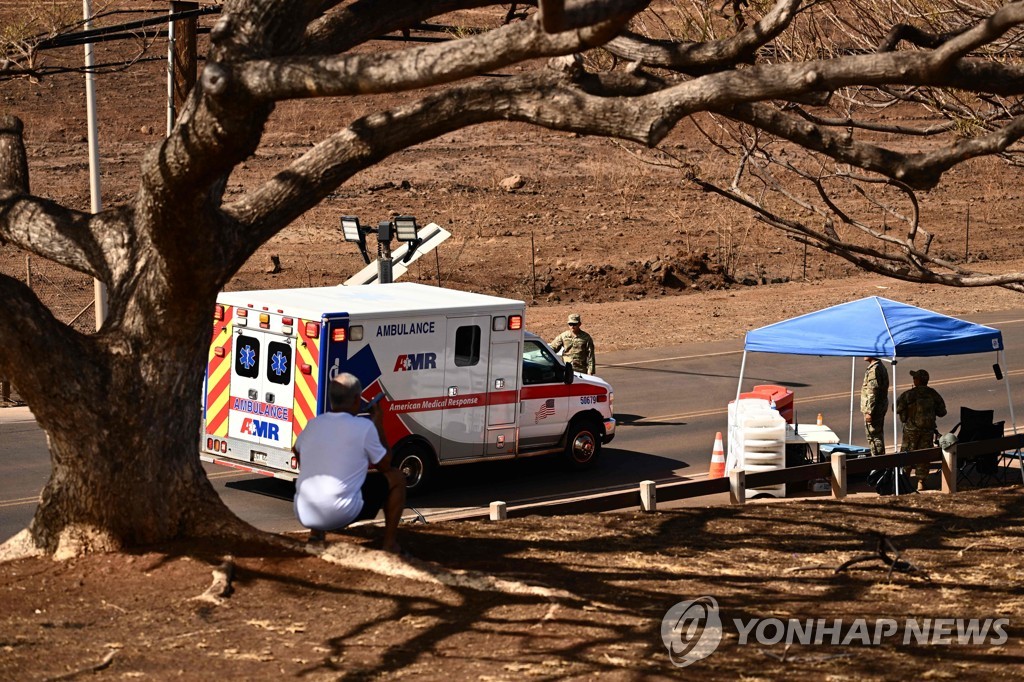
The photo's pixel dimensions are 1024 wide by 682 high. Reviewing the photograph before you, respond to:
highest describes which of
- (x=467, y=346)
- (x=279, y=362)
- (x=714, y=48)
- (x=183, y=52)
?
(x=183, y=52)

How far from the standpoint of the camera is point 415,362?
16609mm

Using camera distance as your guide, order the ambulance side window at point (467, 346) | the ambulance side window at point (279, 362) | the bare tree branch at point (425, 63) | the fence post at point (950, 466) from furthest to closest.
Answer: the ambulance side window at point (467, 346) < the ambulance side window at point (279, 362) < the fence post at point (950, 466) < the bare tree branch at point (425, 63)

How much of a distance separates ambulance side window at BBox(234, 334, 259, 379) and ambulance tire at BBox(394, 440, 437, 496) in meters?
2.08

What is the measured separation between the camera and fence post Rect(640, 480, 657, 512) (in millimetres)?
12562

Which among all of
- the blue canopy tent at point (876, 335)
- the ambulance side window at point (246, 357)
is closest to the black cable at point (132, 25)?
the ambulance side window at point (246, 357)

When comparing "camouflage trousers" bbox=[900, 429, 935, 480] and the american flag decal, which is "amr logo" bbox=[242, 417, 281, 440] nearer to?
the american flag decal

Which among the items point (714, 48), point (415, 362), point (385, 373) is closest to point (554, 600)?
point (714, 48)

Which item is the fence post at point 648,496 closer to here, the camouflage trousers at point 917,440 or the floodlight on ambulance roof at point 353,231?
the camouflage trousers at point 917,440

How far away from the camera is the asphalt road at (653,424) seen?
1672 cm

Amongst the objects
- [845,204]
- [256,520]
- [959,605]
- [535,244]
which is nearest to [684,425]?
[256,520]

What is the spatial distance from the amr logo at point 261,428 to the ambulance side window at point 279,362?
546mm

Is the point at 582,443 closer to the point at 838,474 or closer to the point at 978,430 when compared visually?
the point at 838,474

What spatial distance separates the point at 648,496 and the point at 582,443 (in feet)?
20.0

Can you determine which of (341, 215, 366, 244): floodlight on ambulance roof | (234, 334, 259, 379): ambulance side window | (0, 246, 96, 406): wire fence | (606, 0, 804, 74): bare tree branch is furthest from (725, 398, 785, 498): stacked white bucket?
(0, 246, 96, 406): wire fence
